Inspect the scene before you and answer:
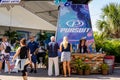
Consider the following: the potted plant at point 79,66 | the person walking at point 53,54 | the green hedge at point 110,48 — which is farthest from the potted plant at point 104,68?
the green hedge at point 110,48

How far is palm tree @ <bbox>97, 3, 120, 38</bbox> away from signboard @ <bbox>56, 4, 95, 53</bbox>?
2146 centimetres

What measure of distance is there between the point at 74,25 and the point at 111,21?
2275 centimetres

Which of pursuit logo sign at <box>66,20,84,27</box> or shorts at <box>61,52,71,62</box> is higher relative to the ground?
pursuit logo sign at <box>66,20,84,27</box>

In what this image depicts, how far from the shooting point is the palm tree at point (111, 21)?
3953 centimetres

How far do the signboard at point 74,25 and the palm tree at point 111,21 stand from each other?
70.4 feet

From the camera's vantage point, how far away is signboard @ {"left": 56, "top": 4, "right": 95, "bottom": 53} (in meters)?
18.0

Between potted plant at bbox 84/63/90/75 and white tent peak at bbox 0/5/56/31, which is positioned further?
white tent peak at bbox 0/5/56/31

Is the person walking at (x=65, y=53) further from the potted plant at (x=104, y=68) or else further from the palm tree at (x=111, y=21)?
the palm tree at (x=111, y=21)

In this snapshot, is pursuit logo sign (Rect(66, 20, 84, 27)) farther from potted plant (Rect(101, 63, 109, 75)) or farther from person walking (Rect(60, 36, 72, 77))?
potted plant (Rect(101, 63, 109, 75))

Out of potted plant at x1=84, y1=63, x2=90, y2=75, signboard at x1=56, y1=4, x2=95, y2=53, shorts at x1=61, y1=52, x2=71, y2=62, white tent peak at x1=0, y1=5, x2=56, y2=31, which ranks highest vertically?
white tent peak at x1=0, y1=5, x2=56, y2=31

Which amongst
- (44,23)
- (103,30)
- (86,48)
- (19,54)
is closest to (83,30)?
(86,48)

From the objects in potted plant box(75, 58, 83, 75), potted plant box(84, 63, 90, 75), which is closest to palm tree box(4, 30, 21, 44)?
potted plant box(75, 58, 83, 75)

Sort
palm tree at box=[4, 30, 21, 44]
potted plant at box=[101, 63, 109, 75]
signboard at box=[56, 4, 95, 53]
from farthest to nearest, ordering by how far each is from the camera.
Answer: palm tree at box=[4, 30, 21, 44], signboard at box=[56, 4, 95, 53], potted plant at box=[101, 63, 109, 75]

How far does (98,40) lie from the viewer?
83.0ft
